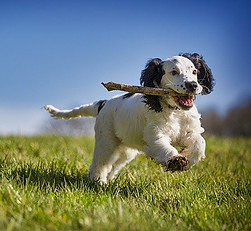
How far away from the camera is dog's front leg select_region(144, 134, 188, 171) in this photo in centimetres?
427

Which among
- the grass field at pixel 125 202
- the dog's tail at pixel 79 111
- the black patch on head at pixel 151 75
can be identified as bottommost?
the grass field at pixel 125 202

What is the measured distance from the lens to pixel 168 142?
15.5 ft

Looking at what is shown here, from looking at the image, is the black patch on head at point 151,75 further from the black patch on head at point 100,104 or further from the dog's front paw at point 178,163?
the black patch on head at point 100,104

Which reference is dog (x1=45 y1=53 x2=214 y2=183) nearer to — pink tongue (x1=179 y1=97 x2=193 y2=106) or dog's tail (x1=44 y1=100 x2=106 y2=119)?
pink tongue (x1=179 y1=97 x2=193 y2=106)

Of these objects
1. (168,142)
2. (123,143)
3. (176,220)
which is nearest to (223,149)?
(123,143)

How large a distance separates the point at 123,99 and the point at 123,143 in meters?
0.59

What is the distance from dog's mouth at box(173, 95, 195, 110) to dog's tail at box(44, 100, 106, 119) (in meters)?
1.53

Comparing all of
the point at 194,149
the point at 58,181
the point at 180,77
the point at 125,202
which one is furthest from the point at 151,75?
the point at 125,202

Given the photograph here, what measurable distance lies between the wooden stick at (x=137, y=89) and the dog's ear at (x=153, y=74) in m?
0.38

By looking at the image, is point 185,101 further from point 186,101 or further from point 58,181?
point 58,181

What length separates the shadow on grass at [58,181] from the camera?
14.1 feet

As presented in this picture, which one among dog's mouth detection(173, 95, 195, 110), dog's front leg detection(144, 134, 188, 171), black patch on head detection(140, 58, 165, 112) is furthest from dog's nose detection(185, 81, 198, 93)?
dog's front leg detection(144, 134, 188, 171)

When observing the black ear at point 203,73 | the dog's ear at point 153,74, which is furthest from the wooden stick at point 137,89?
Answer: the black ear at point 203,73

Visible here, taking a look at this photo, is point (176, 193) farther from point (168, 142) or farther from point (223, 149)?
point (223, 149)
